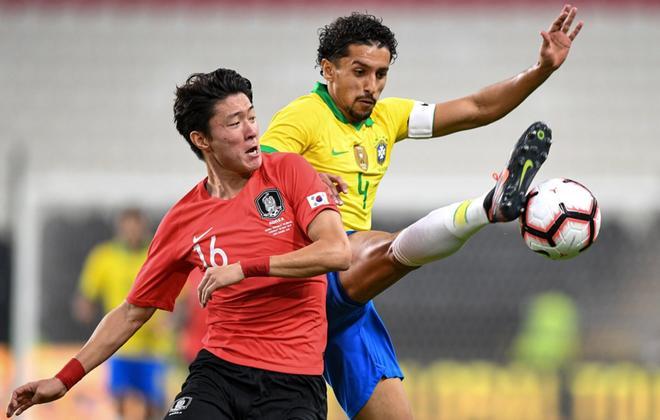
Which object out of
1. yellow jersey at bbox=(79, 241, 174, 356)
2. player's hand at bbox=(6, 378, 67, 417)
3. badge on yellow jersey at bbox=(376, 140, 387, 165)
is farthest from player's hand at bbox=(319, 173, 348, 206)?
yellow jersey at bbox=(79, 241, 174, 356)

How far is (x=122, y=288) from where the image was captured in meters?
9.93

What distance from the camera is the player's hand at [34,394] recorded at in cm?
432

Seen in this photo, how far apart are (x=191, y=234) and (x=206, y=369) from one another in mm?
521

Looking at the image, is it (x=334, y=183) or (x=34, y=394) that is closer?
(x=34, y=394)

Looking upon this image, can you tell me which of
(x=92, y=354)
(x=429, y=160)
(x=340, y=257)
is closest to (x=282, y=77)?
(x=429, y=160)

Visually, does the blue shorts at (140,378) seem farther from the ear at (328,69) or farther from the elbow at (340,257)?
the elbow at (340,257)

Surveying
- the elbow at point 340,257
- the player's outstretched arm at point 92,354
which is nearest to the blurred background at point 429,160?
the player's outstretched arm at point 92,354

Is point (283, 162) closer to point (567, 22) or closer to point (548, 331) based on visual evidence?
point (567, 22)

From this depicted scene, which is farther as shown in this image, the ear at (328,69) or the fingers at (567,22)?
the ear at (328,69)

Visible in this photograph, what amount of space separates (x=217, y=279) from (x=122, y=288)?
6.28m

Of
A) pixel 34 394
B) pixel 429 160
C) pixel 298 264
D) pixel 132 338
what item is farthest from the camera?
pixel 429 160

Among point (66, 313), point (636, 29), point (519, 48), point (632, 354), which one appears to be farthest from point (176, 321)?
point (636, 29)

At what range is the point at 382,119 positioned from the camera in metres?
5.24

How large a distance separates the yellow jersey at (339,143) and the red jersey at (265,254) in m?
0.58
